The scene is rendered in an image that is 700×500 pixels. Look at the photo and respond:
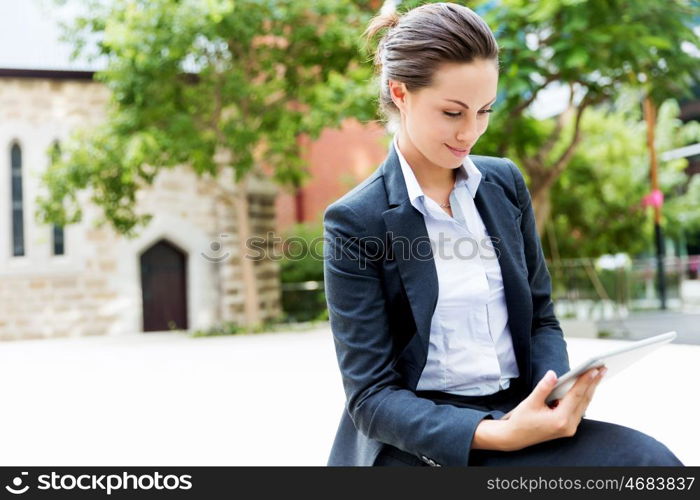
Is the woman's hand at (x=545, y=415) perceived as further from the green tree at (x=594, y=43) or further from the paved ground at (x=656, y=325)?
the paved ground at (x=656, y=325)

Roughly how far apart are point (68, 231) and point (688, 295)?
545 inches

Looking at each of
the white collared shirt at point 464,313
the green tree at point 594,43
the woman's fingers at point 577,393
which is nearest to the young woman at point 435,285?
the white collared shirt at point 464,313

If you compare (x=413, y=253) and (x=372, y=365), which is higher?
(x=413, y=253)

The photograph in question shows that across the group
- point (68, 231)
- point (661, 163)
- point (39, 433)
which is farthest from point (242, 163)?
point (661, 163)

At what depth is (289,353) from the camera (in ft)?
37.8

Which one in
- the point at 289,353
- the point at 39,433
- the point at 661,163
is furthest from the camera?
the point at 661,163

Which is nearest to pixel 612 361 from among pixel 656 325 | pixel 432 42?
pixel 432 42

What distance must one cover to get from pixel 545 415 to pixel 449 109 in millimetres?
679

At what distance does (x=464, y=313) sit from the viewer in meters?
1.73

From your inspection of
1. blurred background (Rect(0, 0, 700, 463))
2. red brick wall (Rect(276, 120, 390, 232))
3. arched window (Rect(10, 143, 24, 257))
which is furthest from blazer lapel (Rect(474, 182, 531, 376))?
red brick wall (Rect(276, 120, 390, 232))

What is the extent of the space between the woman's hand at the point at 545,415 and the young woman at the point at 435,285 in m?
0.03

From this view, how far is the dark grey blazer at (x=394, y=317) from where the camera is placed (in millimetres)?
1587

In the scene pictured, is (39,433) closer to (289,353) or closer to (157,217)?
(289,353)

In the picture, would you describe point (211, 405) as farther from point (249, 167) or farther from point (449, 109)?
point (249, 167)
